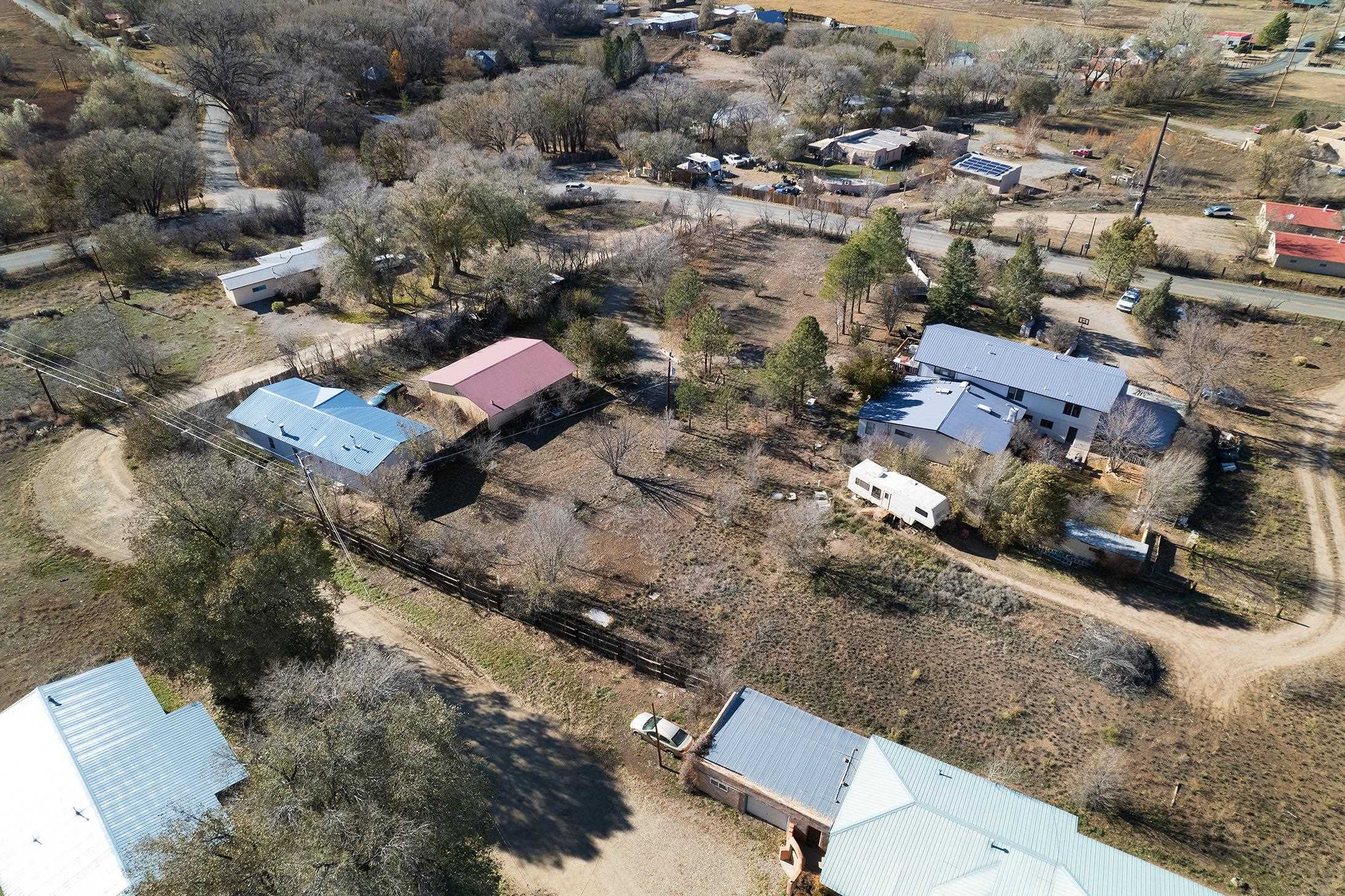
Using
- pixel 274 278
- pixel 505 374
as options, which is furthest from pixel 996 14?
pixel 505 374

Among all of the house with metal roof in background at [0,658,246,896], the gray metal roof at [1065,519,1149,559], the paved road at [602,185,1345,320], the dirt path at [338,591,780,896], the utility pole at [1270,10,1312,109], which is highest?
the utility pole at [1270,10,1312,109]

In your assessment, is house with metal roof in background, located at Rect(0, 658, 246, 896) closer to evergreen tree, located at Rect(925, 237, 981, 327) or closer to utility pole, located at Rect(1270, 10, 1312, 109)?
evergreen tree, located at Rect(925, 237, 981, 327)

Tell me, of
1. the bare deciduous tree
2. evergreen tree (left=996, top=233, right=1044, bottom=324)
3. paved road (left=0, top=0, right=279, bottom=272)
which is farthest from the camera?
paved road (left=0, top=0, right=279, bottom=272)

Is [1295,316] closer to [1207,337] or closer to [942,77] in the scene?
[1207,337]

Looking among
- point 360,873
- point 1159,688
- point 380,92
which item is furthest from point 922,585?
point 380,92

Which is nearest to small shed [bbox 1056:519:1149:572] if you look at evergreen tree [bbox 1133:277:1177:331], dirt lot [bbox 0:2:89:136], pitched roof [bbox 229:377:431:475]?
evergreen tree [bbox 1133:277:1177:331]

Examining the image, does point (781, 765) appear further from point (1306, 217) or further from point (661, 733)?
point (1306, 217)

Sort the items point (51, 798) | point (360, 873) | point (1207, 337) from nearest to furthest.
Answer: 1. point (360, 873)
2. point (51, 798)
3. point (1207, 337)
